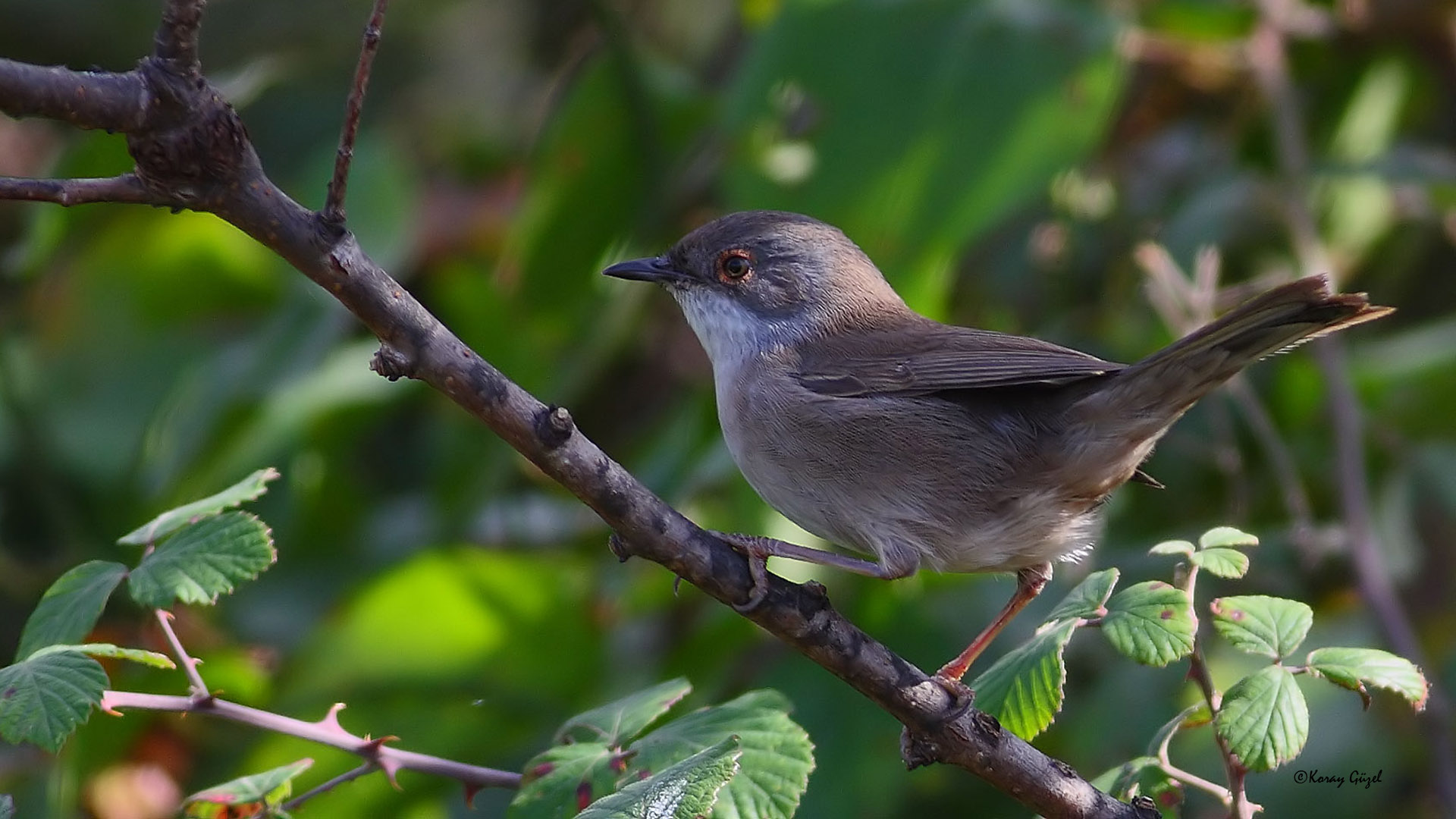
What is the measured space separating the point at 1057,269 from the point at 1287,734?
359 centimetres

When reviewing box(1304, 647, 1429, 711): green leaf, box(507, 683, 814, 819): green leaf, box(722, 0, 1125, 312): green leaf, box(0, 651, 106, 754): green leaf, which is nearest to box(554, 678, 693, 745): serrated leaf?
box(507, 683, 814, 819): green leaf

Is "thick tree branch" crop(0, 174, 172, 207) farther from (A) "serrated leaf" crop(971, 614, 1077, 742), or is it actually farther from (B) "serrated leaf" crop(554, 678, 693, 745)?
(A) "serrated leaf" crop(971, 614, 1077, 742)

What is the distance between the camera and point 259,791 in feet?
7.05

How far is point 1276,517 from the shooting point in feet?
15.8

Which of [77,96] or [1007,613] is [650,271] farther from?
[77,96]

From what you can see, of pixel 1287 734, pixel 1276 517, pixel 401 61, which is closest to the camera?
pixel 1287 734

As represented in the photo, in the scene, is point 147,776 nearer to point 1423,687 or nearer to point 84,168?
point 84,168

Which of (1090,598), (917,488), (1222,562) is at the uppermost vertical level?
(917,488)

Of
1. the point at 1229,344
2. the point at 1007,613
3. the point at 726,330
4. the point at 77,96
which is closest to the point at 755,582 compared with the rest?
the point at 1007,613

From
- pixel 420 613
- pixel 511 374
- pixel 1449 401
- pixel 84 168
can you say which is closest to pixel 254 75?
pixel 84 168

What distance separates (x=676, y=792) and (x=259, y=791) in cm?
76

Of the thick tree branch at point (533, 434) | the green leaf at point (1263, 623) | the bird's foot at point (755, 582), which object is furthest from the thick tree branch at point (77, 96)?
the green leaf at point (1263, 623)

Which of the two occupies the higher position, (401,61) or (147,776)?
(401,61)

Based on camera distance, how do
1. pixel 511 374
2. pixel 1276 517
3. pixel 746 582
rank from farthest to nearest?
pixel 511 374, pixel 1276 517, pixel 746 582
